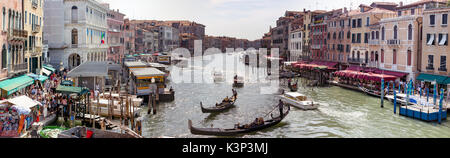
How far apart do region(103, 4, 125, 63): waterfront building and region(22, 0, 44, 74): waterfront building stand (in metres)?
29.6

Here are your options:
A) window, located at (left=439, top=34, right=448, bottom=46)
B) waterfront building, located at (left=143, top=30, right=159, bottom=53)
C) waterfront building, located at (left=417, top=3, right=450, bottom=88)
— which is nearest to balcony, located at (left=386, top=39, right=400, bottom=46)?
waterfront building, located at (left=417, top=3, right=450, bottom=88)

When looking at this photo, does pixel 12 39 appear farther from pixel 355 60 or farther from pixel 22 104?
pixel 355 60

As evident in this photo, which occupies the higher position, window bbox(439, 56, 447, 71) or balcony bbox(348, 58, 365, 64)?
balcony bbox(348, 58, 365, 64)

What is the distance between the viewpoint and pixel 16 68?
850 inches

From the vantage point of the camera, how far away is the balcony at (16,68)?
2081 centimetres

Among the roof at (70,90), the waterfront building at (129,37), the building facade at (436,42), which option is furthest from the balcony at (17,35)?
the waterfront building at (129,37)

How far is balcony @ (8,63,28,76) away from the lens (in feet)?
68.3

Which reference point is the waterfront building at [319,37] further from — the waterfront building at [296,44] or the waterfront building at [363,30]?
the waterfront building at [363,30]

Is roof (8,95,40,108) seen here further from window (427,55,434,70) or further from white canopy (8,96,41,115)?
window (427,55,434,70)

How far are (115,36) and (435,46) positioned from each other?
5061 centimetres

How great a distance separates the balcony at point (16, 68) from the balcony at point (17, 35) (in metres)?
1.60

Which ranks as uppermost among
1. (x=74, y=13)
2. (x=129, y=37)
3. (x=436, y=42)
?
(x=129, y=37)

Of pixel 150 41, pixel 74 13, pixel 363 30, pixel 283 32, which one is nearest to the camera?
pixel 74 13

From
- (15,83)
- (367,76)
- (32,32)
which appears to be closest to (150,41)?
(367,76)
